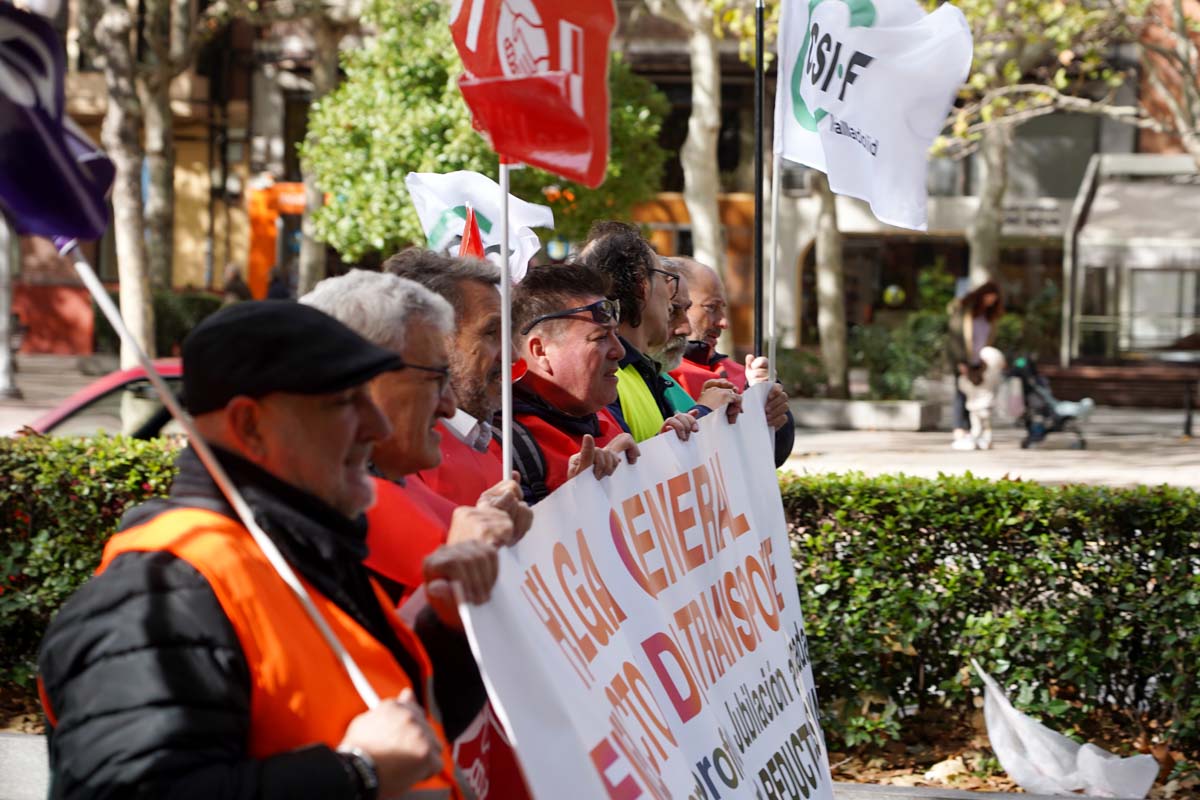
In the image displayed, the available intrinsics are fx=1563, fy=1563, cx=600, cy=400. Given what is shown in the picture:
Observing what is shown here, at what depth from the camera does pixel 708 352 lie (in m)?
6.36

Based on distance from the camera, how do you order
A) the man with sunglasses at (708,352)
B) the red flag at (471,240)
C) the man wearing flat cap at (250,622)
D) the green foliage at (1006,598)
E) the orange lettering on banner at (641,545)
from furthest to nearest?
1. the green foliage at (1006,598)
2. the man with sunglasses at (708,352)
3. the red flag at (471,240)
4. the orange lettering on banner at (641,545)
5. the man wearing flat cap at (250,622)

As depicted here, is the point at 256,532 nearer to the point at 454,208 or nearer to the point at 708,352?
the point at 454,208

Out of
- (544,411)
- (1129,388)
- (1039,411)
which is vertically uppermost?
(544,411)

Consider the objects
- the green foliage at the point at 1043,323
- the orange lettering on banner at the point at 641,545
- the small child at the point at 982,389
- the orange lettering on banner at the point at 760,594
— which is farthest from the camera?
the green foliage at the point at 1043,323

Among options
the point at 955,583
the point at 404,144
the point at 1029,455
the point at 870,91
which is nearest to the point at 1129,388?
the point at 1029,455

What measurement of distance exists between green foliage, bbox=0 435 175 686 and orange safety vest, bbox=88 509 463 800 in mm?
3843

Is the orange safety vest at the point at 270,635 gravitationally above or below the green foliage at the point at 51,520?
above

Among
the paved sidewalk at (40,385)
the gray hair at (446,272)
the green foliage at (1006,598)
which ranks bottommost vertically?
the paved sidewalk at (40,385)

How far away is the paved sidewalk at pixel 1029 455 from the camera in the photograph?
1505 centimetres

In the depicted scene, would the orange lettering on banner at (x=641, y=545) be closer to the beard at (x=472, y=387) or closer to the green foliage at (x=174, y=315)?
the beard at (x=472, y=387)

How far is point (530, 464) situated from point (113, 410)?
14.4ft

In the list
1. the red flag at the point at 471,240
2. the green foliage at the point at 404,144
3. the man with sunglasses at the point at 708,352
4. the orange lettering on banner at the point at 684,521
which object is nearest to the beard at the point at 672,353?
the man with sunglasses at the point at 708,352

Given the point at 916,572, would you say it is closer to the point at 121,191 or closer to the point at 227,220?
A: the point at 121,191

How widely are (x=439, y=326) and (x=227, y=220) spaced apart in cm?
3567
